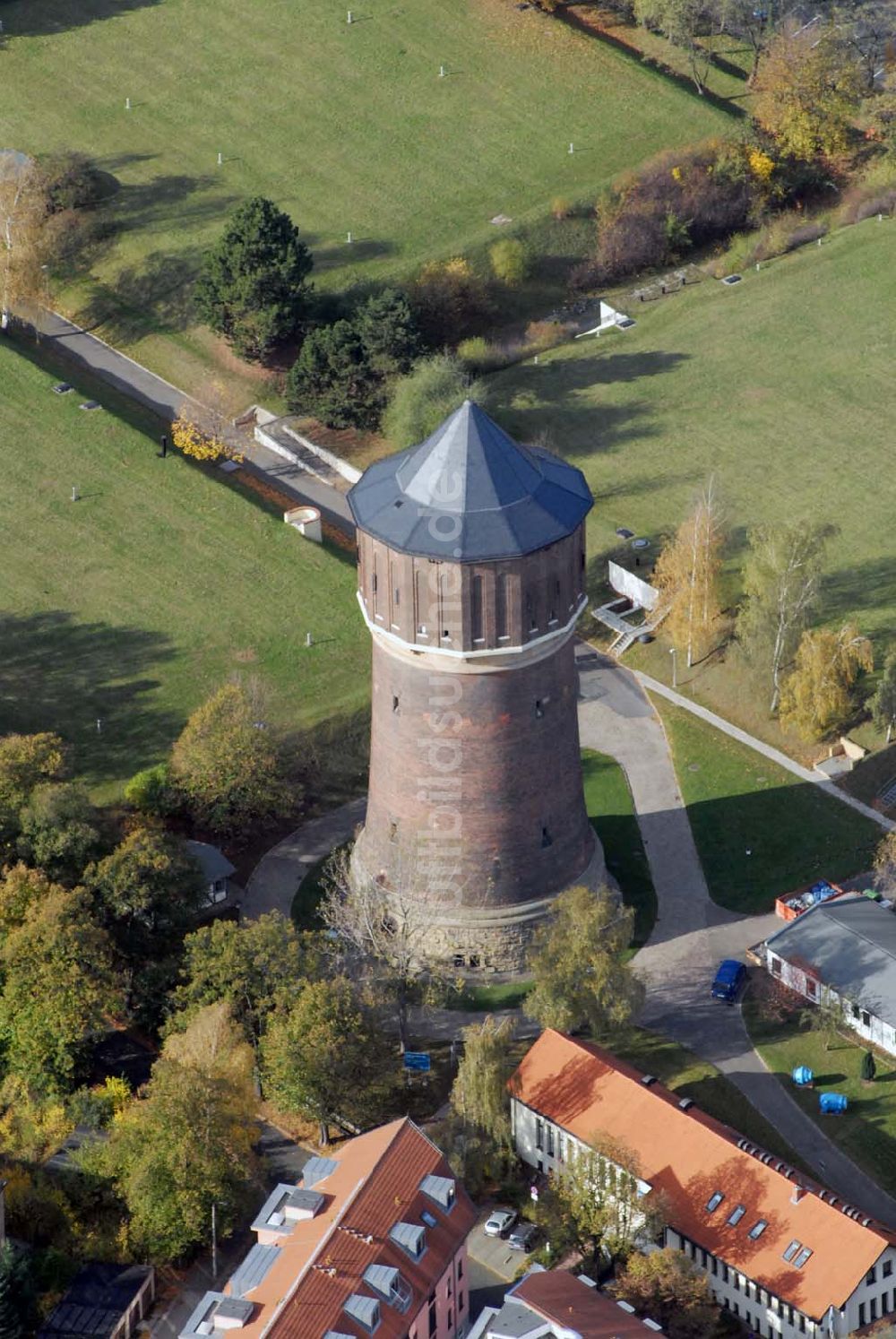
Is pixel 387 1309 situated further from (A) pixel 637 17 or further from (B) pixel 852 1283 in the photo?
(A) pixel 637 17

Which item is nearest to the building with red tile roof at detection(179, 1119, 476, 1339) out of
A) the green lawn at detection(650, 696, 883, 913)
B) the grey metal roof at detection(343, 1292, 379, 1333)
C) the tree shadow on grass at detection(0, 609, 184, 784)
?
the grey metal roof at detection(343, 1292, 379, 1333)

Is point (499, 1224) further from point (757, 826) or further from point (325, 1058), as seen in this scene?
point (757, 826)

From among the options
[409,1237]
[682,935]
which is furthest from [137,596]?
[409,1237]

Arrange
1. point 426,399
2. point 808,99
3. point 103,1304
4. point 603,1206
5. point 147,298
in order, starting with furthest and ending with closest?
point 808,99 → point 147,298 → point 426,399 → point 603,1206 → point 103,1304

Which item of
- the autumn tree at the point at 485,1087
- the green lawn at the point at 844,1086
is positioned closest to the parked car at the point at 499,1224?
the autumn tree at the point at 485,1087

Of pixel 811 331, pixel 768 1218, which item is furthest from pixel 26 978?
pixel 811 331

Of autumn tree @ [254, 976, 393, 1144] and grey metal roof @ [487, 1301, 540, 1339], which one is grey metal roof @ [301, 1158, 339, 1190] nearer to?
autumn tree @ [254, 976, 393, 1144]
